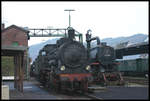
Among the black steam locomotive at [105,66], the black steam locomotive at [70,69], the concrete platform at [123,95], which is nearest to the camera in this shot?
the concrete platform at [123,95]

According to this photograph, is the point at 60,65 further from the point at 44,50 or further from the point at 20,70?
the point at 44,50

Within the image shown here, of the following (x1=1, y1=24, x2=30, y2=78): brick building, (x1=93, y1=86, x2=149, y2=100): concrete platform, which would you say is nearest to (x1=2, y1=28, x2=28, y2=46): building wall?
(x1=1, y1=24, x2=30, y2=78): brick building

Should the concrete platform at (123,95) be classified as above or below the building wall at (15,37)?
below

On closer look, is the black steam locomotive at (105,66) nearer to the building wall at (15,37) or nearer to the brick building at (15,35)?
the brick building at (15,35)

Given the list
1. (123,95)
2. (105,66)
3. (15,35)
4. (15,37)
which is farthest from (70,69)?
(15,35)

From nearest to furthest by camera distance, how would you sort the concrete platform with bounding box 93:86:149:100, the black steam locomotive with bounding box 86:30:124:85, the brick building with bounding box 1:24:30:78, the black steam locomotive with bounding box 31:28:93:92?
the concrete platform with bounding box 93:86:149:100 → the black steam locomotive with bounding box 31:28:93:92 → the black steam locomotive with bounding box 86:30:124:85 → the brick building with bounding box 1:24:30:78

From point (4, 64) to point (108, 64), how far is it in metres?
25.6

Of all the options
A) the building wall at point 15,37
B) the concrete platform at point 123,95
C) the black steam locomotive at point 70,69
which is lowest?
the concrete platform at point 123,95

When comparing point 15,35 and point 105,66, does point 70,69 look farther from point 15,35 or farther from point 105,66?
point 15,35

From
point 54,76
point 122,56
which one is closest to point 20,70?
point 54,76

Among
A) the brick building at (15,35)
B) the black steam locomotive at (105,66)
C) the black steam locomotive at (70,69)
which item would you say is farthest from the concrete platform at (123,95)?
the brick building at (15,35)

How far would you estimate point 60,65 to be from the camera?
54.4 feet

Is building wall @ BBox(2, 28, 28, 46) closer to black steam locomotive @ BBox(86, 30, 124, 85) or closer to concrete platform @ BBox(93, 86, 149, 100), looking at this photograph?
black steam locomotive @ BBox(86, 30, 124, 85)

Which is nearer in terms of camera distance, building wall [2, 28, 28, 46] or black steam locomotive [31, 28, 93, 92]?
black steam locomotive [31, 28, 93, 92]
